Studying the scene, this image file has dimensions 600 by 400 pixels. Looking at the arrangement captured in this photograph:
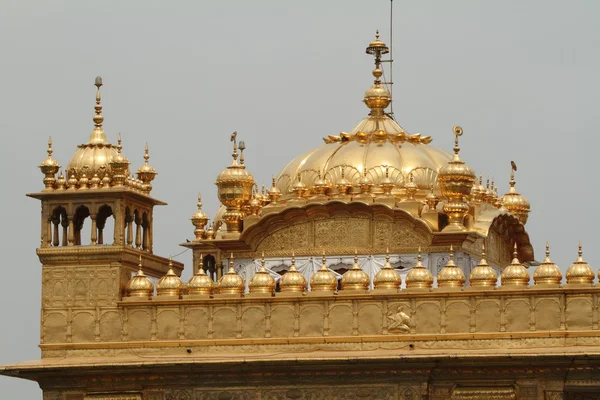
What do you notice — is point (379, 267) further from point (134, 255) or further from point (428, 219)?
point (134, 255)

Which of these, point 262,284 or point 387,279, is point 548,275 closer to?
point 387,279

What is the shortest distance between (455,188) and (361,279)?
2.91 m

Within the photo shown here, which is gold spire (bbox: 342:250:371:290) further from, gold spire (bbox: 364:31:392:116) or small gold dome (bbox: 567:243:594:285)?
gold spire (bbox: 364:31:392:116)

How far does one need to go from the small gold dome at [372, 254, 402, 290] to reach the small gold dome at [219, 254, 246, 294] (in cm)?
237

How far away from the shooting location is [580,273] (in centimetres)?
4078

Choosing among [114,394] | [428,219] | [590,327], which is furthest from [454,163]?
[114,394]

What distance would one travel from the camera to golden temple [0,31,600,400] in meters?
40.7

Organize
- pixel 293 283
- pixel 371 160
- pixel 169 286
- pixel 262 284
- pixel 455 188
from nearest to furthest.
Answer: pixel 293 283
pixel 262 284
pixel 169 286
pixel 455 188
pixel 371 160

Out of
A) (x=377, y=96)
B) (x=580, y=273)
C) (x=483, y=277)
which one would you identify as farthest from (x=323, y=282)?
(x=377, y=96)

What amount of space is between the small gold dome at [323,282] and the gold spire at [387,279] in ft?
2.37

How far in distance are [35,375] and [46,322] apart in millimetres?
1114

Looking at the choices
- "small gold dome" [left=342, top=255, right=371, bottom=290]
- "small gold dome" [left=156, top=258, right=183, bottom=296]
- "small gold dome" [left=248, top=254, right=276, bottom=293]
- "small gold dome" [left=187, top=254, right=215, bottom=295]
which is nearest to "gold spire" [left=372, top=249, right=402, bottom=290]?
"small gold dome" [left=342, top=255, right=371, bottom=290]

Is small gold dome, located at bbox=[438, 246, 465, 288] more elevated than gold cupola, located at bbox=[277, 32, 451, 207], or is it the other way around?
gold cupola, located at bbox=[277, 32, 451, 207]

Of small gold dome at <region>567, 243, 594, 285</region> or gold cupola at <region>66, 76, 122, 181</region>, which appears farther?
gold cupola at <region>66, 76, 122, 181</region>
